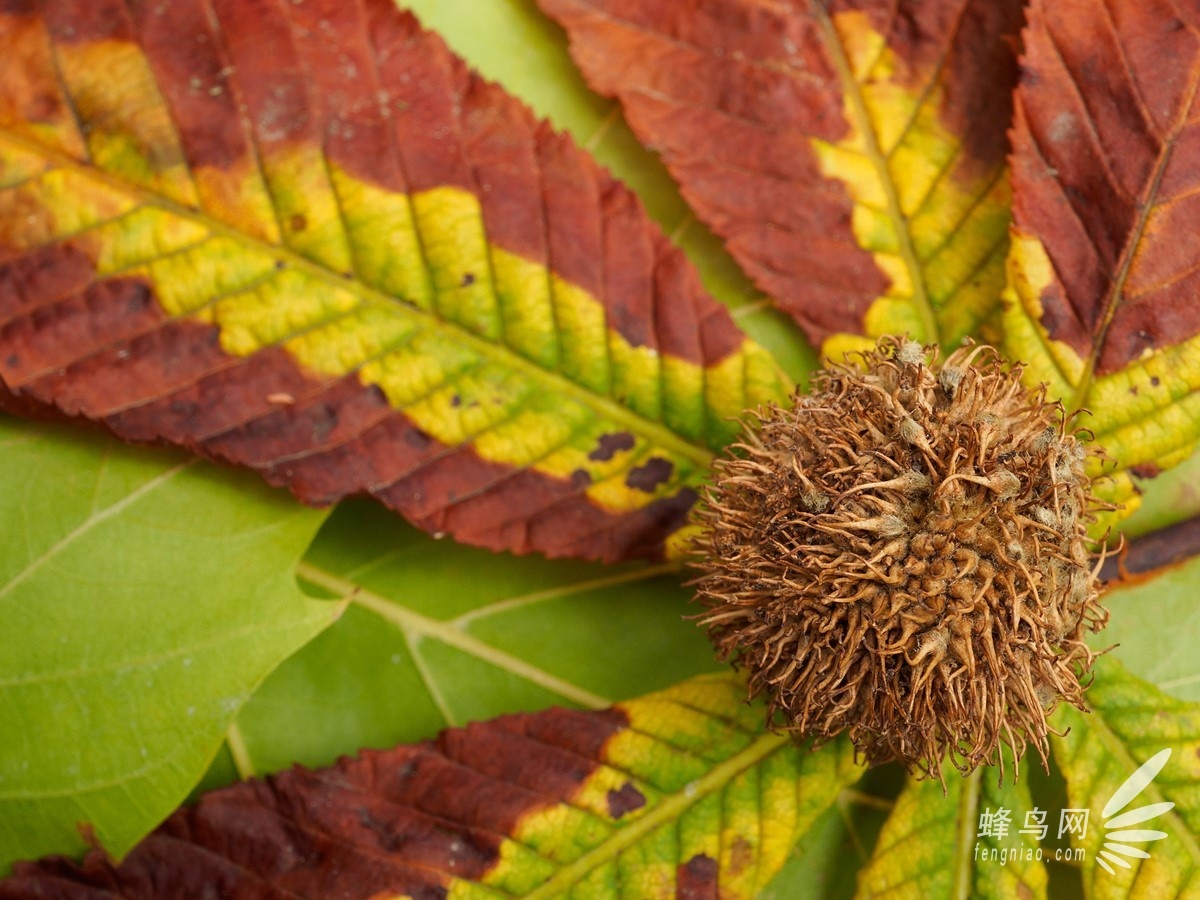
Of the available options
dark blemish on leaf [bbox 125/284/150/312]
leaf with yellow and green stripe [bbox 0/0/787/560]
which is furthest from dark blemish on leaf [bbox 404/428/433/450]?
dark blemish on leaf [bbox 125/284/150/312]

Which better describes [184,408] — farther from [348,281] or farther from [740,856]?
[740,856]

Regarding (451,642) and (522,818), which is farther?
(451,642)

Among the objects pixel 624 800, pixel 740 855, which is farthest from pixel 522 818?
pixel 740 855

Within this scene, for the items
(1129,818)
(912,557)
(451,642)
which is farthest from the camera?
(451,642)

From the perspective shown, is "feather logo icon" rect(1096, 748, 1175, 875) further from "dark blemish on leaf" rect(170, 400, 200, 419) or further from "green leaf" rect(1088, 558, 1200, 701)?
"dark blemish on leaf" rect(170, 400, 200, 419)

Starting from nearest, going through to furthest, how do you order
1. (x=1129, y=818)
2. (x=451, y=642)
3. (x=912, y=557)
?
1. (x=912, y=557)
2. (x=1129, y=818)
3. (x=451, y=642)

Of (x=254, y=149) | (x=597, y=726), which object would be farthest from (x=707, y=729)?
(x=254, y=149)
